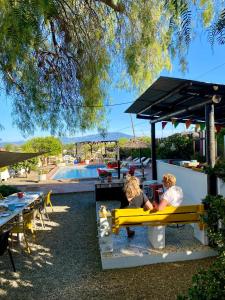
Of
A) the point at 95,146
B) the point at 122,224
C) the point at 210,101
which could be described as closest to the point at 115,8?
the point at 210,101

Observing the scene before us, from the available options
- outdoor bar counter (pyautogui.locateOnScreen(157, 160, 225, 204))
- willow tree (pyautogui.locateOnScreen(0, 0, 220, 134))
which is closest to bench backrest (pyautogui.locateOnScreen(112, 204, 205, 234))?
outdoor bar counter (pyautogui.locateOnScreen(157, 160, 225, 204))

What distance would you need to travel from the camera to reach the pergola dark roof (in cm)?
514

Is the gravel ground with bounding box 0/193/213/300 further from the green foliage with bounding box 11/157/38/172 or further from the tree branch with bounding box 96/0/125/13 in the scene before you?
the green foliage with bounding box 11/157/38/172

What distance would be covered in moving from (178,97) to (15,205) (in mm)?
4240

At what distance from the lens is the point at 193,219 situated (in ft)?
16.1

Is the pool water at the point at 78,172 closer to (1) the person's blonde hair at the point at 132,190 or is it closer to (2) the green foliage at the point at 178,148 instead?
(2) the green foliage at the point at 178,148

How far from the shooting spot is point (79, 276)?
4.44 metres

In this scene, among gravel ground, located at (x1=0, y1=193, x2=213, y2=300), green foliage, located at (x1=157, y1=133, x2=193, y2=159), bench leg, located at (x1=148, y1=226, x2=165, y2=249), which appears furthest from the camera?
green foliage, located at (x1=157, y1=133, x2=193, y2=159)

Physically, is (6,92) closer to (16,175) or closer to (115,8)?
(115,8)

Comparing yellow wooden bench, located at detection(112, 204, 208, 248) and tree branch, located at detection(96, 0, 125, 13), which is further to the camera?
tree branch, located at detection(96, 0, 125, 13)

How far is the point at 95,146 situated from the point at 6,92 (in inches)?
1078

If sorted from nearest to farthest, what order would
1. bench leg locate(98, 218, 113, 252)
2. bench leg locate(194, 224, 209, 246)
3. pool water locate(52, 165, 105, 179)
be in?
bench leg locate(98, 218, 113, 252) → bench leg locate(194, 224, 209, 246) → pool water locate(52, 165, 105, 179)

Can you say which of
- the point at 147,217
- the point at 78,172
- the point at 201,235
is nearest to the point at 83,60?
the point at 147,217

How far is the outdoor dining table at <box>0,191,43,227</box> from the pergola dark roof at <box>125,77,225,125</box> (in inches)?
134
